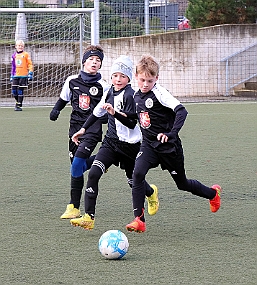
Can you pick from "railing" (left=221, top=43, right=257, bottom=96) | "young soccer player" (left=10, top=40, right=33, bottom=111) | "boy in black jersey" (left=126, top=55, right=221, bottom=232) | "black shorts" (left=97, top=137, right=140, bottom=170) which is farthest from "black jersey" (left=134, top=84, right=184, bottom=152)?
"railing" (left=221, top=43, right=257, bottom=96)

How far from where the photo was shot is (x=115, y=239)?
Result: 4.97m

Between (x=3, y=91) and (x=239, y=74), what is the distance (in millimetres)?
6784

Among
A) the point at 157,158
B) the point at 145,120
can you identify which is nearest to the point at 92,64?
the point at 145,120

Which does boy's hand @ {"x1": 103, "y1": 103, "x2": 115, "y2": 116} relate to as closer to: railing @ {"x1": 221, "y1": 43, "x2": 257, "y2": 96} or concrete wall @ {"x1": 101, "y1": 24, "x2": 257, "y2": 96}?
concrete wall @ {"x1": 101, "y1": 24, "x2": 257, "y2": 96}

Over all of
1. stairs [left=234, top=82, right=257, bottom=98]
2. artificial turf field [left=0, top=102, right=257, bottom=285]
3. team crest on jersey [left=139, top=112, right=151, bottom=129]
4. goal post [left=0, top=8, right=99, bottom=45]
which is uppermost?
goal post [left=0, top=8, right=99, bottom=45]

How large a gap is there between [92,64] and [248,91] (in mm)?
15294

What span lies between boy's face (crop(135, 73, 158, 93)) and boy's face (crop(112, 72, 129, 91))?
0.32 metres

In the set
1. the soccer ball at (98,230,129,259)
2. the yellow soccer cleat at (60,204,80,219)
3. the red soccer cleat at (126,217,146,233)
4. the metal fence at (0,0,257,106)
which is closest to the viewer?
the soccer ball at (98,230,129,259)

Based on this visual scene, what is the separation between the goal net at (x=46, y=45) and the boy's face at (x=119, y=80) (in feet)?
44.8

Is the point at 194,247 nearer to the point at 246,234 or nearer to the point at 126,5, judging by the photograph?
the point at 246,234

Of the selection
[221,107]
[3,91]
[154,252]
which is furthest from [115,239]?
[3,91]

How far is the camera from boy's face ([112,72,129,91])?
20.2ft

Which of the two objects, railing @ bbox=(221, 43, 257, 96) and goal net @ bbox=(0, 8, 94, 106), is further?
railing @ bbox=(221, 43, 257, 96)

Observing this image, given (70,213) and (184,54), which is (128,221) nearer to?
(70,213)
